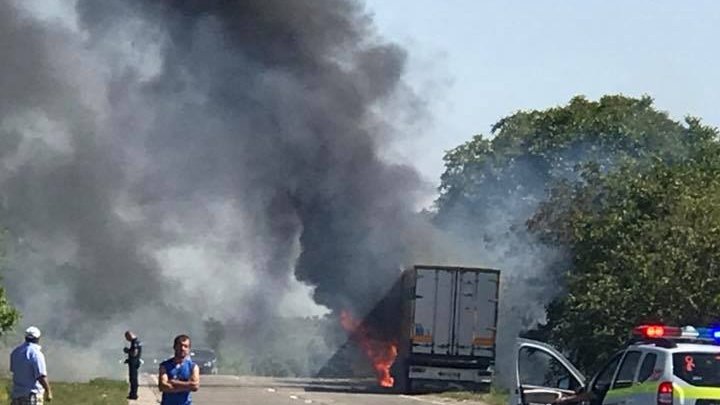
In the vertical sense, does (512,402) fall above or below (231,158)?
below

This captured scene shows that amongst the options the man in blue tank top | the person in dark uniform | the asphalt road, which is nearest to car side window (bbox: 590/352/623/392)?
the man in blue tank top

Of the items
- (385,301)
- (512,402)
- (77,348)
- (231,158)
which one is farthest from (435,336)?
(512,402)

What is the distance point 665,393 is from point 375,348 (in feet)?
112

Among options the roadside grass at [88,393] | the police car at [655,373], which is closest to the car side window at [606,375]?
the police car at [655,373]

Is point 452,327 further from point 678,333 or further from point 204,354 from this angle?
point 678,333

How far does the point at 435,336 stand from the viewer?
146ft

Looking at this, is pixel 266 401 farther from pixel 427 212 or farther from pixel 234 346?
pixel 234 346

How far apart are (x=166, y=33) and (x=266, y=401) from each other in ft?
40.4

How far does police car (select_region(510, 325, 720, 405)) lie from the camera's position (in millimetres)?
15945

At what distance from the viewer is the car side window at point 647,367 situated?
16375 mm

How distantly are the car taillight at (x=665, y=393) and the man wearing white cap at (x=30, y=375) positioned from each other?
7254 mm

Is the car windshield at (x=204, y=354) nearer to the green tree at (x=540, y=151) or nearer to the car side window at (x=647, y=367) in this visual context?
the green tree at (x=540, y=151)

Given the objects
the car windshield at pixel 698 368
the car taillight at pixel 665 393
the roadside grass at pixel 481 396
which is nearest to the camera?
the car taillight at pixel 665 393

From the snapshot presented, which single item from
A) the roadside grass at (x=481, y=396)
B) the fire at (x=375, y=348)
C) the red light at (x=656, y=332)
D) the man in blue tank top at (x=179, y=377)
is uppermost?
the fire at (x=375, y=348)
